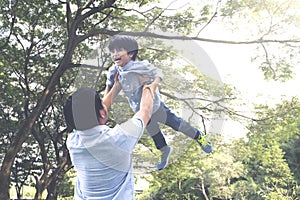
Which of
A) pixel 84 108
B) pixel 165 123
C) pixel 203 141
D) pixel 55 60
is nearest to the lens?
pixel 84 108

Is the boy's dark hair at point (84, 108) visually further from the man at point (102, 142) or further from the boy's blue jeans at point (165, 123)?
the boy's blue jeans at point (165, 123)

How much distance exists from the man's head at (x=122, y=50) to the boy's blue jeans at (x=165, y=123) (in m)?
0.26

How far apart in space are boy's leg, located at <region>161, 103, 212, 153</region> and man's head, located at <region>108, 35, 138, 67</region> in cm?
27

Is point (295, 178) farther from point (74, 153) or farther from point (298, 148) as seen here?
point (74, 153)

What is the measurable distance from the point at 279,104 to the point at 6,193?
449cm

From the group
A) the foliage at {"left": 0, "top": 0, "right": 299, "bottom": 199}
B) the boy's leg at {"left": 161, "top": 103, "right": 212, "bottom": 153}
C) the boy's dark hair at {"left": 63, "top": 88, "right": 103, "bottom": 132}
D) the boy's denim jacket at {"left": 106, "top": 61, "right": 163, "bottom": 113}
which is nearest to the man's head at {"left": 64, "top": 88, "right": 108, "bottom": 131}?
the boy's dark hair at {"left": 63, "top": 88, "right": 103, "bottom": 132}

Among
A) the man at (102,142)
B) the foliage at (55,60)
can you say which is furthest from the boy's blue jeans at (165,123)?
the foliage at (55,60)

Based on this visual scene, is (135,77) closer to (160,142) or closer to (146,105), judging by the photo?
(146,105)

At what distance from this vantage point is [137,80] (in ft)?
5.78

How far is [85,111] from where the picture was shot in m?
1.76

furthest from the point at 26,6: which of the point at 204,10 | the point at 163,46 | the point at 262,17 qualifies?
the point at 163,46

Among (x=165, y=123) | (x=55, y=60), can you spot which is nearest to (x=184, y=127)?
(x=165, y=123)

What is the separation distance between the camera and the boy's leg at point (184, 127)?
1.91 m

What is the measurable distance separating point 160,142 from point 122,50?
1.49 feet
